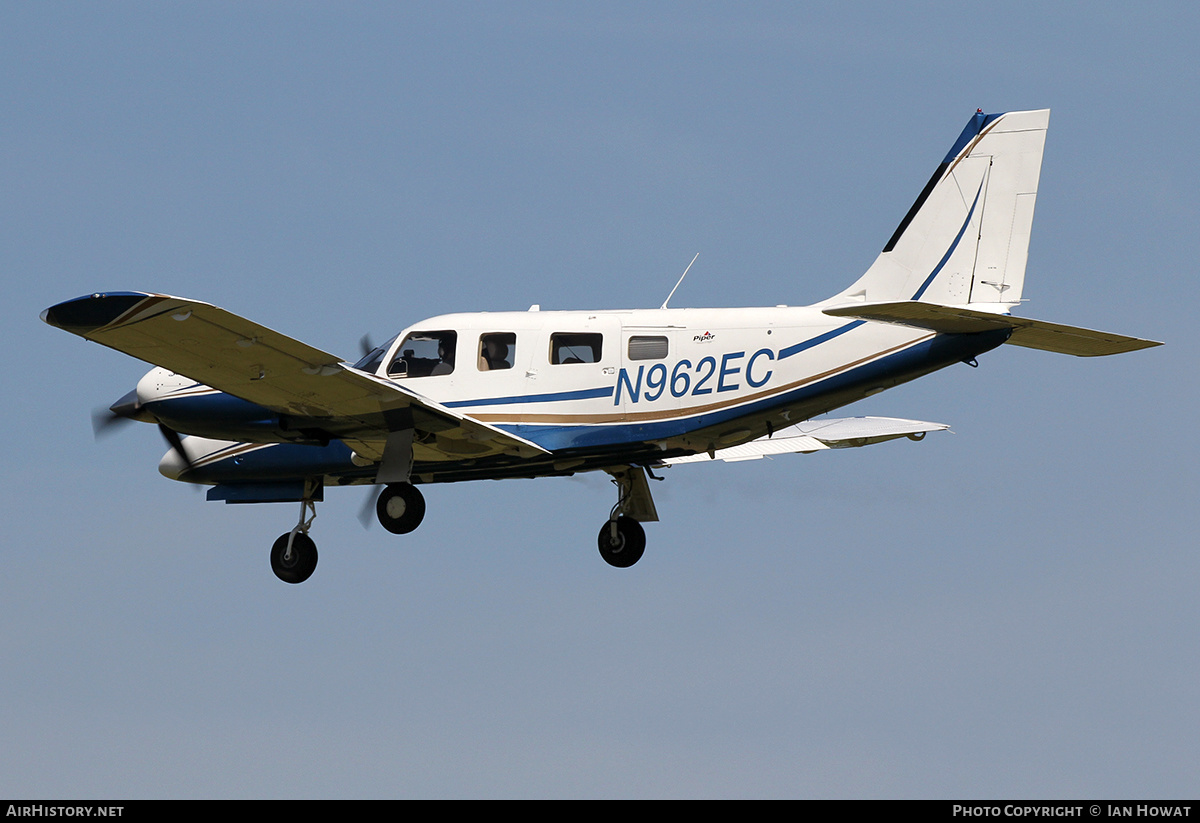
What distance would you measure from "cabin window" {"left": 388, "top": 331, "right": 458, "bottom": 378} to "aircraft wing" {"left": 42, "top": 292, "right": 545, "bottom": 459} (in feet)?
1.66

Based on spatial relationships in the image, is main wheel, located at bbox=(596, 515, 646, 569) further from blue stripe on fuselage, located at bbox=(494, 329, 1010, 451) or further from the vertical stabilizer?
the vertical stabilizer

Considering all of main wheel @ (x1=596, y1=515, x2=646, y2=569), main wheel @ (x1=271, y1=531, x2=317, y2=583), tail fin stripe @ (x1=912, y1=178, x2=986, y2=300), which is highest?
tail fin stripe @ (x1=912, y1=178, x2=986, y2=300)

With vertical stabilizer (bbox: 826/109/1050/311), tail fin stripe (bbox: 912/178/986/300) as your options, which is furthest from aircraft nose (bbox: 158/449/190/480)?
tail fin stripe (bbox: 912/178/986/300)

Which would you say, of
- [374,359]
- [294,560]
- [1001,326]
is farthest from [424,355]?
[1001,326]

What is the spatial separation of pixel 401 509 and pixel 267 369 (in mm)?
2818

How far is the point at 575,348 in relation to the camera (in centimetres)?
2189

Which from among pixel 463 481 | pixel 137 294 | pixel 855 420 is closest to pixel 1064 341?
pixel 855 420

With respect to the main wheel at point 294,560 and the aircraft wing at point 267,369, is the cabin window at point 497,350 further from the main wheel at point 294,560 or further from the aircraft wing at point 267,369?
the main wheel at point 294,560

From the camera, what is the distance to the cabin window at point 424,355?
73.5ft

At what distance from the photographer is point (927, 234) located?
A: 21.4 metres

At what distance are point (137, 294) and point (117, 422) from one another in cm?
525

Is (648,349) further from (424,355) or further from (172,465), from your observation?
(172,465)

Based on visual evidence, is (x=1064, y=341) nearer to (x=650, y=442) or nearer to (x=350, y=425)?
(x=650, y=442)

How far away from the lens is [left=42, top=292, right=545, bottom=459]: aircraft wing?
1869 centimetres
